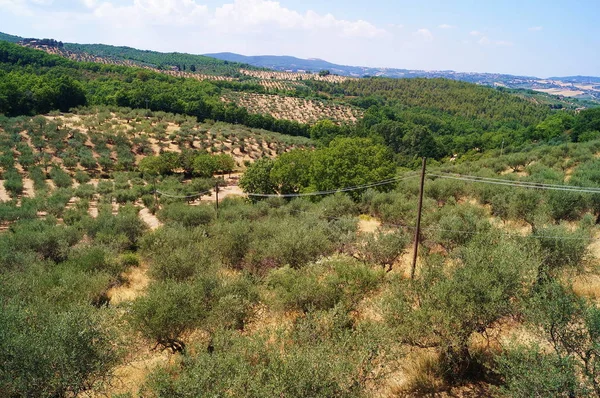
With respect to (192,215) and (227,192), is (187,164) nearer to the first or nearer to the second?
(227,192)

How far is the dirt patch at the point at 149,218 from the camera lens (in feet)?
113

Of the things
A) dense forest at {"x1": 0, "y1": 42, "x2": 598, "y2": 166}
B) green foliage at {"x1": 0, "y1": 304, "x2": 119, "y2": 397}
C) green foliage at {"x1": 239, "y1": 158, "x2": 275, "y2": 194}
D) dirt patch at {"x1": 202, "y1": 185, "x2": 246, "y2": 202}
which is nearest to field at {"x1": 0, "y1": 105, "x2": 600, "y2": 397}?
green foliage at {"x1": 0, "y1": 304, "x2": 119, "y2": 397}

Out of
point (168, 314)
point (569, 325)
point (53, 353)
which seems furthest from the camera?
point (168, 314)

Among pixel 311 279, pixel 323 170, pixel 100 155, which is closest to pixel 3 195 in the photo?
pixel 100 155

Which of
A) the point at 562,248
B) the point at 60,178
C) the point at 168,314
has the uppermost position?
the point at 562,248

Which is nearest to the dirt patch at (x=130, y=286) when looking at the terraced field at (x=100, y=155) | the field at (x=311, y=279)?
the field at (x=311, y=279)

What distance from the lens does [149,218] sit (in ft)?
121

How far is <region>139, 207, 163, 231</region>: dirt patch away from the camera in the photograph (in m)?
34.5

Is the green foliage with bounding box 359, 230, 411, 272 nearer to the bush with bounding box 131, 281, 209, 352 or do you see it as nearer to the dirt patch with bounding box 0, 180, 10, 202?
the bush with bounding box 131, 281, 209, 352

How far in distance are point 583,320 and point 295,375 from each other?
305 inches

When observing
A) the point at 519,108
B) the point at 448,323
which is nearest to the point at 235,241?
the point at 448,323

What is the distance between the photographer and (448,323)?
10.3m

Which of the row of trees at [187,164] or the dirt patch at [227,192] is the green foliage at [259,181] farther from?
the row of trees at [187,164]

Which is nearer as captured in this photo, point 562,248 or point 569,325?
point 569,325
